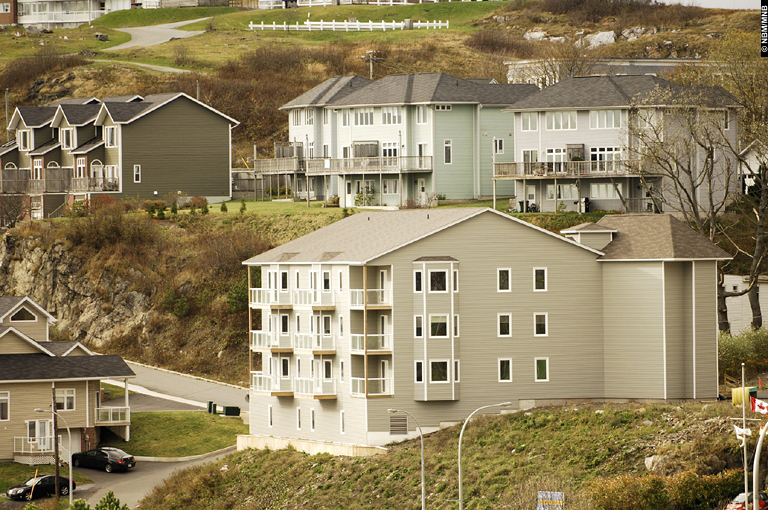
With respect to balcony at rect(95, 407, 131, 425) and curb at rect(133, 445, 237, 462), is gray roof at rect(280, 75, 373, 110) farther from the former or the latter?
curb at rect(133, 445, 237, 462)

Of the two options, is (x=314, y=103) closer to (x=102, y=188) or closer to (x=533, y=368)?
(x=102, y=188)

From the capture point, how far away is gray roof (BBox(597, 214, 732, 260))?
6669cm

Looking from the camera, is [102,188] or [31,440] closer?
[31,440]

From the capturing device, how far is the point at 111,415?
74062 millimetres

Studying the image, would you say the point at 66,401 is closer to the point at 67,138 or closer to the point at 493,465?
the point at 493,465

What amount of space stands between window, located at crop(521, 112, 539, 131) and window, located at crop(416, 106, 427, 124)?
7805 mm

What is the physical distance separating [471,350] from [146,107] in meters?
51.0

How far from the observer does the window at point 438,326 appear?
215ft

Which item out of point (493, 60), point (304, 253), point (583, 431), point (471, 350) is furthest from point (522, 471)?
point (493, 60)

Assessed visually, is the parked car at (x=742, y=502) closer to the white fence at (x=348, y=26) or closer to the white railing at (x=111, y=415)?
the white railing at (x=111, y=415)

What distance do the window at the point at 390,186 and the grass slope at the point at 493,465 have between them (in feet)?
116

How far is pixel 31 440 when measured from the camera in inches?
2820

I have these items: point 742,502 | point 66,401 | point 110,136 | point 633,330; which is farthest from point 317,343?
point 110,136

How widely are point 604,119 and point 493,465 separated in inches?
1634
